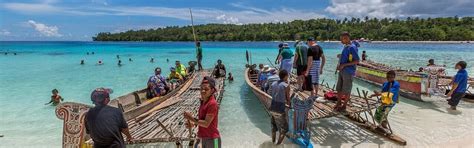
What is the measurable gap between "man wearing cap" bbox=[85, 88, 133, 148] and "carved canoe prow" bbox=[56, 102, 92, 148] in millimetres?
1373

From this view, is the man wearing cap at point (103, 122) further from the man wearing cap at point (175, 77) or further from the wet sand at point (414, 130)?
the man wearing cap at point (175, 77)

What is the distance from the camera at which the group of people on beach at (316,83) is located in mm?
6473

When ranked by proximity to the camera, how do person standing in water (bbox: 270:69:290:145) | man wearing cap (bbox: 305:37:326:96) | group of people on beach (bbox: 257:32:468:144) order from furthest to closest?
man wearing cap (bbox: 305:37:326:96) < group of people on beach (bbox: 257:32:468:144) < person standing in water (bbox: 270:69:290:145)

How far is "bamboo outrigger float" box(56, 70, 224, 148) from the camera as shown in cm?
541

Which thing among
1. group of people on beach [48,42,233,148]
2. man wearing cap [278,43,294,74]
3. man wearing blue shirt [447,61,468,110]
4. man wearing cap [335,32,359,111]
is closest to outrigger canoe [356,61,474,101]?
man wearing blue shirt [447,61,468,110]

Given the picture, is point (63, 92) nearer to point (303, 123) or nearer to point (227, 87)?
point (227, 87)

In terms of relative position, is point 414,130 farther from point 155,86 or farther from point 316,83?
point 155,86

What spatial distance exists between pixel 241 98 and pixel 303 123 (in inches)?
292

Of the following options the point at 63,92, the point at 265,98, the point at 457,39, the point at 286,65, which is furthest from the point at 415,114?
the point at 457,39

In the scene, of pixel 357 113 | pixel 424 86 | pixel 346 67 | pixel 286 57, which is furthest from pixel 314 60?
pixel 424 86

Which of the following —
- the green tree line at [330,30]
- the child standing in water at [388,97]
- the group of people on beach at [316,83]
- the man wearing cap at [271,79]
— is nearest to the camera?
the group of people on beach at [316,83]

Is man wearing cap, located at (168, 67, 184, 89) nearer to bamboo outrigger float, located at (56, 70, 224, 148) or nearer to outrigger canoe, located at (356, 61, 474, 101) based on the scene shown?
bamboo outrigger float, located at (56, 70, 224, 148)

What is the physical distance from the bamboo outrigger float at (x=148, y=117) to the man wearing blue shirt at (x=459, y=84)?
7921 mm

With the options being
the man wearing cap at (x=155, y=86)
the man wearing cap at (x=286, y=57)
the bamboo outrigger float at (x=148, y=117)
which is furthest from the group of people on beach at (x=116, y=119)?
the man wearing cap at (x=155, y=86)
